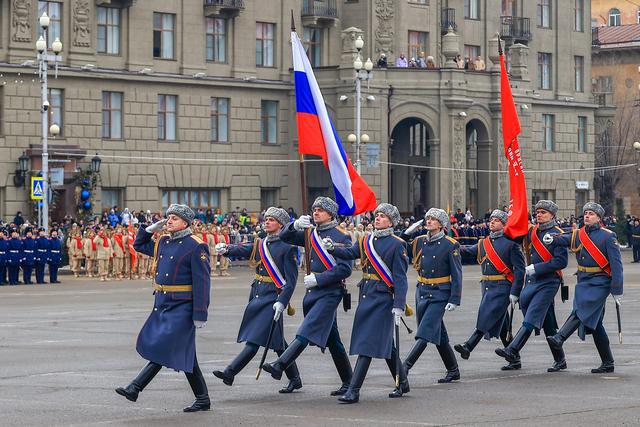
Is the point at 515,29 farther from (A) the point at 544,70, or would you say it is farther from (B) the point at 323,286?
(B) the point at 323,286

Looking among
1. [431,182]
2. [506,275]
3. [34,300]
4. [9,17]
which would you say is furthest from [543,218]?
[431,182]

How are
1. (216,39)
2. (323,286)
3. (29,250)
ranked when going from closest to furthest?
1. (323,286)
2. (29,250)
3. (216,39)

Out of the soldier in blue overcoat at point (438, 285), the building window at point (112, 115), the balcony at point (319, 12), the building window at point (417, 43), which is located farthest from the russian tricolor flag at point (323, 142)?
the building window at point (417, 43)

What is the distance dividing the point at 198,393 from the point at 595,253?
5.86m

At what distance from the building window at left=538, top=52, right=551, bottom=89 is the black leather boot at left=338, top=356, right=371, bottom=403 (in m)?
54.2

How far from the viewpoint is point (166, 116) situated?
53031 millimetres

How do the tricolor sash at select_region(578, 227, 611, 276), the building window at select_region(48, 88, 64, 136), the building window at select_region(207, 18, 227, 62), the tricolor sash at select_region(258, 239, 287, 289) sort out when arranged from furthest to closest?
the building window at select_region(207, 18, 227, 62) < the building window at select_region(48, 88, 64, 136) < the tricolor sash at select_region(578, 227, 611, 276) < the tricolor sash at select_region(258, 239, 287, 289)

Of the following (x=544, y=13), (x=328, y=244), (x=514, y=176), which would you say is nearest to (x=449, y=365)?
(x=328, y=244)

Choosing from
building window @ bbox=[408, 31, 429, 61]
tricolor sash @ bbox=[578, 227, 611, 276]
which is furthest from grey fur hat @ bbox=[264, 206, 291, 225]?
building window @ bbox=[408, 31, 429, 61]

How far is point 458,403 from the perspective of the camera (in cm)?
1429

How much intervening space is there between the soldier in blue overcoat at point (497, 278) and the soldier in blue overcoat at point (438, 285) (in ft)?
4.11

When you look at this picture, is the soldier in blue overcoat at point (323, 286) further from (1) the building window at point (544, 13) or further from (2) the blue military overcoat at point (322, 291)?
(1) the building window at point (544, 13)

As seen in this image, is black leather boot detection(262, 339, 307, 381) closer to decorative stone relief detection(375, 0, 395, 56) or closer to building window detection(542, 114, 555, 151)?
decorative stone relief detection(375, 0, 395, 56)

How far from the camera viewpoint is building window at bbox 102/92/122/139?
5100 cm
